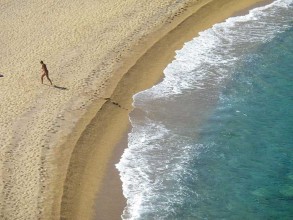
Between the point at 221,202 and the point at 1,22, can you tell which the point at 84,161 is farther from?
the point at 1,22

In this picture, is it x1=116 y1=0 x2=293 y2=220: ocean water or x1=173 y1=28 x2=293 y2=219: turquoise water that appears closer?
x1=173 y1=28 x2=293 y2=219: turquoise water

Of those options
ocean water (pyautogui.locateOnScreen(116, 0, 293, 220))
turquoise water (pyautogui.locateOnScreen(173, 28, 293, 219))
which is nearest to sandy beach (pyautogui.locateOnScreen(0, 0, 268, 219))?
ocean water (pyautogui.locateOnScreen(116, 0, 293, 220))

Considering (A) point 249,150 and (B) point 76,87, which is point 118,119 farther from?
(A) point 249,150

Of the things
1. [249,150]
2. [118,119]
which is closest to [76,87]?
[118,119]

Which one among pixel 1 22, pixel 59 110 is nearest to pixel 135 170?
pixel 59 110

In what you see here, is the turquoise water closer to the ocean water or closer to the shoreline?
the ocean water

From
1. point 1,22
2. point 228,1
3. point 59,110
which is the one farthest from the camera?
point 228,1
